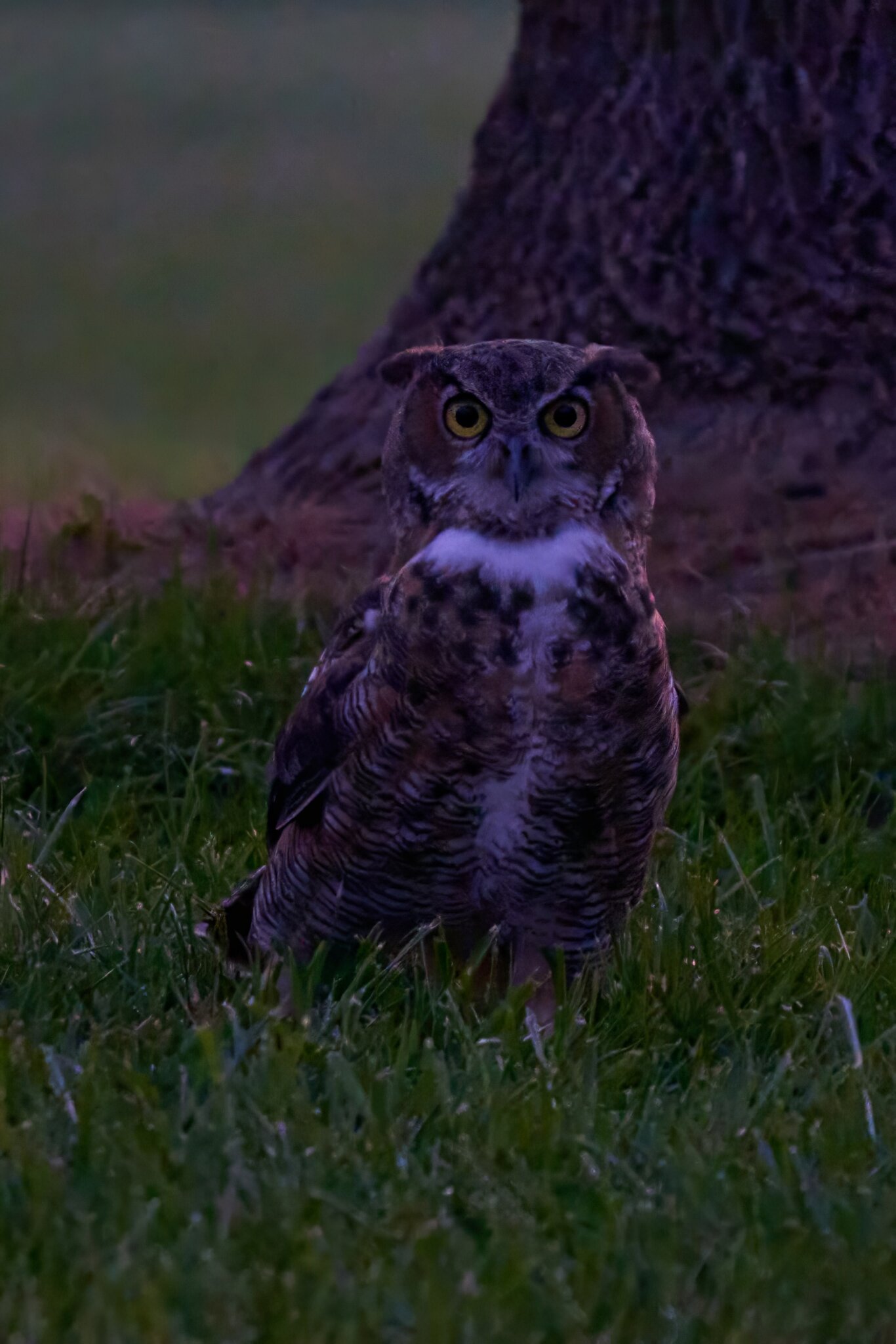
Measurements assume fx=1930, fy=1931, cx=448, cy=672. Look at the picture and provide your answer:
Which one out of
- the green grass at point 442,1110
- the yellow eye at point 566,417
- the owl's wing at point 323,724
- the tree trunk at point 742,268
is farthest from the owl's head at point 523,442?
the tree trunk at point 742,268

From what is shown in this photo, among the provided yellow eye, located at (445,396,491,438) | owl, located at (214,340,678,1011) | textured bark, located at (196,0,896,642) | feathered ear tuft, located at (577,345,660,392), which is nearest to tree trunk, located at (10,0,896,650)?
textured bark, located at (196,0,896,642)

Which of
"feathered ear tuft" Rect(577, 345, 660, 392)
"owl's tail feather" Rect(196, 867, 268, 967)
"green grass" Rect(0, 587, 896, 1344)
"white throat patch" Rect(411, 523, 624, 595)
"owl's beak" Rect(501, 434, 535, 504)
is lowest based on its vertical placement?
"owl's tail feather" Rect(196, 867, 268, 967)

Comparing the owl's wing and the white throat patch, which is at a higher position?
the white throat patch

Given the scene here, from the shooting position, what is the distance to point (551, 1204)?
2.71 meters

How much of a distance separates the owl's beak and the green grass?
912 mm

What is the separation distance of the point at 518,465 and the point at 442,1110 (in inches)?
42.4

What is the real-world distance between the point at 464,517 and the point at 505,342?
12.3 inches

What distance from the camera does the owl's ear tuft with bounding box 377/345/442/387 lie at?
352cm

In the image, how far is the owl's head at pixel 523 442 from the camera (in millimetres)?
3295

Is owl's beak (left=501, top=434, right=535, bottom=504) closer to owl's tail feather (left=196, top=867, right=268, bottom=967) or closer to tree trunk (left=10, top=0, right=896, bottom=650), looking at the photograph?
owl's tail feather (left=196, top=867, right=268, bottom=967)

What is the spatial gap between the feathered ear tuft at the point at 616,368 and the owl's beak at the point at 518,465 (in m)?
0.18

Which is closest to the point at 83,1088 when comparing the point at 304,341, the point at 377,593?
the point at 377,593

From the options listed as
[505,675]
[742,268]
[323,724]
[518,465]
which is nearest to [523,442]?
[518,465]

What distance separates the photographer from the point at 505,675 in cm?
325
